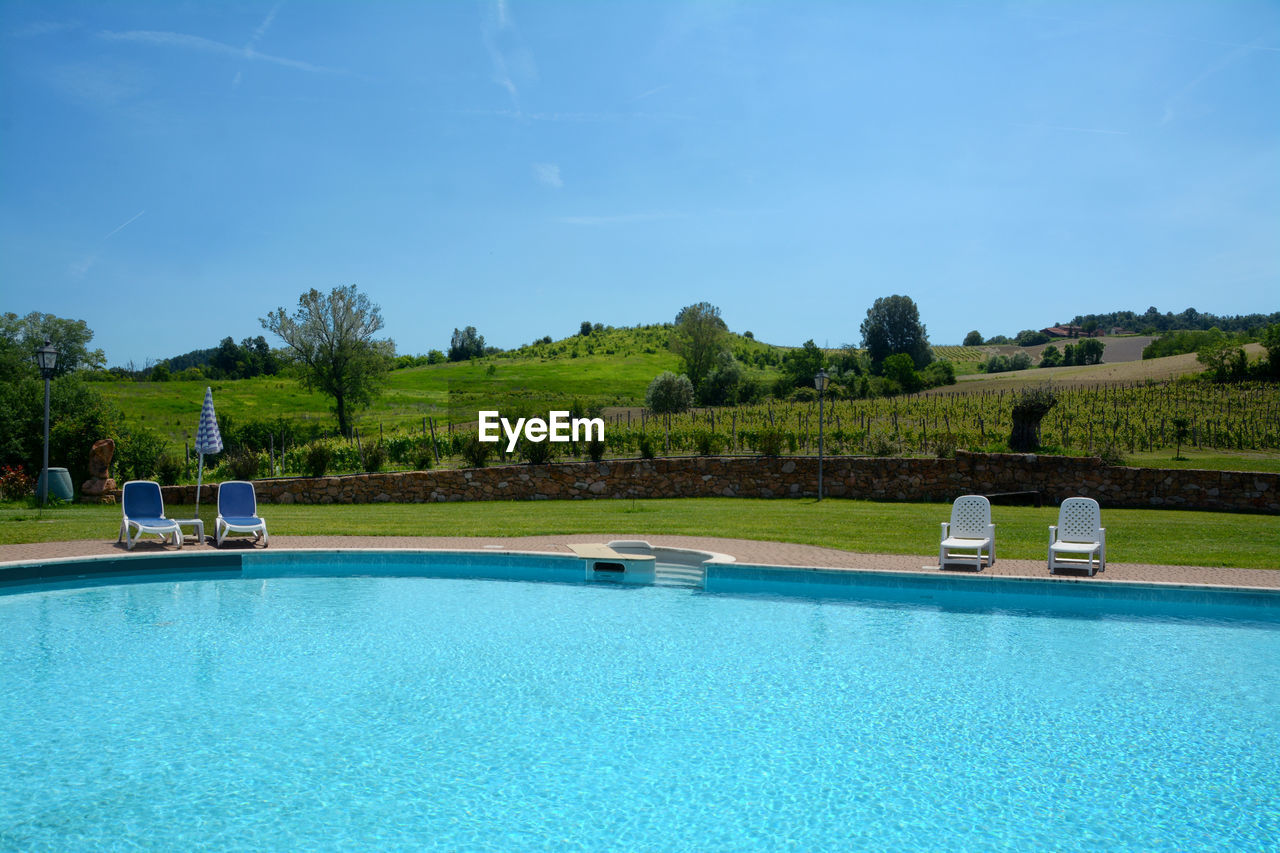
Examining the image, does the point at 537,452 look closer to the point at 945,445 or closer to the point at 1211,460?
the point at 945,445

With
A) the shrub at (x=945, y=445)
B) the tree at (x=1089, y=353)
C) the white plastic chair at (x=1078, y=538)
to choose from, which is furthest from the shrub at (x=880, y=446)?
the tree at (x=1089, y=353)

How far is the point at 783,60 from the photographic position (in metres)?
14.9

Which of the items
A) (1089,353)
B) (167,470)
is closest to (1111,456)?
(167,470)

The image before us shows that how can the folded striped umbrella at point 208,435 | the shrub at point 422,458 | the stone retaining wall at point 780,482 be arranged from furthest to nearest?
the shrub at point 422,458 < the stone retaining wall at point 780,482 < the folded striped umbrella at point 208,435

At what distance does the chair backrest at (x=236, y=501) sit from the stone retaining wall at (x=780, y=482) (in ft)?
21.0

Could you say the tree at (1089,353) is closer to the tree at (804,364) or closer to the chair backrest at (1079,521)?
the tree at (804,364)

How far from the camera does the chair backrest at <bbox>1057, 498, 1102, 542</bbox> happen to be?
30.7ft

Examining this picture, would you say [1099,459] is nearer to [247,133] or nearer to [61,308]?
[247,133]

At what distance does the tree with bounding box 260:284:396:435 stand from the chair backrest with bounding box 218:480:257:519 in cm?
2792

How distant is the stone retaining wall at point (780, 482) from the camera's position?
16.2 metres

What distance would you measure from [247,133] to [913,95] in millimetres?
14392

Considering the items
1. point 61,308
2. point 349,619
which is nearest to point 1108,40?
point 349,619

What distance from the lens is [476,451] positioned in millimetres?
19062

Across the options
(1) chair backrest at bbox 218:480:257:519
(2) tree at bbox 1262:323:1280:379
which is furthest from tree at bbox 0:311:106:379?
(2) tree at bbox 1262:323:1280:379
